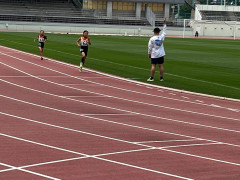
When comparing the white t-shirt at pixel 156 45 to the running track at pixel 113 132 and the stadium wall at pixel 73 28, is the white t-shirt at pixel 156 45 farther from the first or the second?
the stadium wall at pixel 73 28

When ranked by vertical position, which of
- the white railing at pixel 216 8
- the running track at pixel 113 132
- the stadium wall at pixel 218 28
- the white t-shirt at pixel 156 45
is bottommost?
the stadium wall at pixel 218 28

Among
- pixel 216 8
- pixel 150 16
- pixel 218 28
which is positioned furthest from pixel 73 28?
pixel 216 8

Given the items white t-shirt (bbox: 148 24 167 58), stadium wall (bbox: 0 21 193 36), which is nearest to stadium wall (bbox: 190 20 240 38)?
stadium wall (bbox: 0 21 193 36)

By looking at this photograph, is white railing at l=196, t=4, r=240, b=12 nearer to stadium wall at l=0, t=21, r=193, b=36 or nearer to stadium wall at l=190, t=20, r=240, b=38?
stadium wall at l=190, t=20, r=240, b=38

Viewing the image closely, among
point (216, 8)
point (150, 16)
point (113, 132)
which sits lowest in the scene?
point (113, 132)

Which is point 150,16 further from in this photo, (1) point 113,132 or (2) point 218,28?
(1) point 113,132

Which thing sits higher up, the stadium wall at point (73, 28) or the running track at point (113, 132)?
the running track at point (113, 132)

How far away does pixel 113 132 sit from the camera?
12.3m

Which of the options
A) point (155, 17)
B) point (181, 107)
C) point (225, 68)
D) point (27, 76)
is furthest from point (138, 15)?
point (181, 107)

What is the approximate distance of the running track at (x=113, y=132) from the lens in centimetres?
917

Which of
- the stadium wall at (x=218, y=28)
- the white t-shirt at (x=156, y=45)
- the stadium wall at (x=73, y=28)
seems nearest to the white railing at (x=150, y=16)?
the stadium wall at (x=73, y=28)

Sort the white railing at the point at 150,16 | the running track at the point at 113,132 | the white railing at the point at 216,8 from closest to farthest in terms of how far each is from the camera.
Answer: the running track at the point at 113,132
the white railing at the point at 150,16
the white railing at the point at 216,8

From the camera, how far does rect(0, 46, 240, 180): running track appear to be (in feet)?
30.1

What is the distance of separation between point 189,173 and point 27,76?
14.7 m
